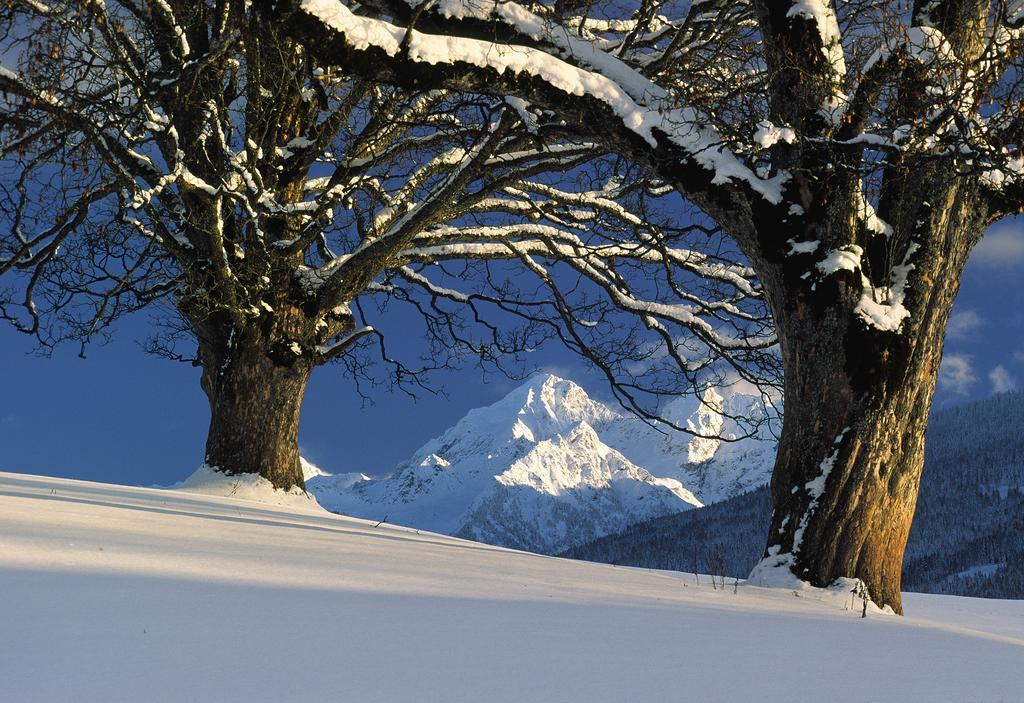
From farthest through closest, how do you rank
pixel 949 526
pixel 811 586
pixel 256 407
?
pixel 949 526, pixel 256 407, pixel 811 586

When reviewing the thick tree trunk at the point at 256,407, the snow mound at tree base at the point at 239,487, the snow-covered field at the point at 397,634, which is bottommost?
the snow-covered field at the point at 397,634

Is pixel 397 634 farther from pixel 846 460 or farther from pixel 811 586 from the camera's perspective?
pixel 846 460

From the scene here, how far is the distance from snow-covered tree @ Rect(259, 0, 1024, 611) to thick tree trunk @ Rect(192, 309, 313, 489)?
4.62 meters

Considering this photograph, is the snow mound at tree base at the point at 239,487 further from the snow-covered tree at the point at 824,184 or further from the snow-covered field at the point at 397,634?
the snow-covered tree at the point at 824,184

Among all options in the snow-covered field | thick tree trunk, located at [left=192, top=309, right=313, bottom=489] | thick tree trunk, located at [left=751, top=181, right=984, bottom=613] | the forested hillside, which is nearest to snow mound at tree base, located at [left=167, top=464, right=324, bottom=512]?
thick tree trunk, located at [left=192, top=309, right=313, bottom=489]

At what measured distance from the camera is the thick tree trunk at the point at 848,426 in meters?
5.14

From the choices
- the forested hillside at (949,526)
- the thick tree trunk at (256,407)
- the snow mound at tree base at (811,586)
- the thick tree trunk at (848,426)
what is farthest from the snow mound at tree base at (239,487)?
the forested hillside at (949,526)

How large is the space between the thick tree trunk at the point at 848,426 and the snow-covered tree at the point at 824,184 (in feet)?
0.04

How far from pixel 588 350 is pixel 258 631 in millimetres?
8144

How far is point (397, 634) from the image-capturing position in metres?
2.41

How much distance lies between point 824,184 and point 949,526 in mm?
82844

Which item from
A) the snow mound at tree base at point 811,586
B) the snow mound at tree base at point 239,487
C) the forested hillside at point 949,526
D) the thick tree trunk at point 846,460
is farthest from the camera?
the forested hillside at point 949,526

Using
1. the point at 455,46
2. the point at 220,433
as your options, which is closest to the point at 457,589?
the point at 455,46

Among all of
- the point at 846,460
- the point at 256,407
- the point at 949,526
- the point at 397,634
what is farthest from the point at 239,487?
the point at 949,526
